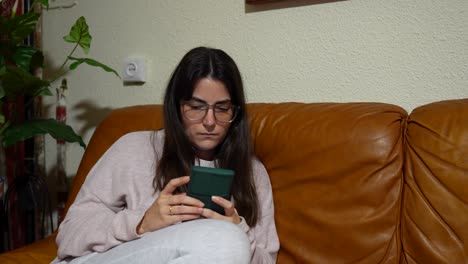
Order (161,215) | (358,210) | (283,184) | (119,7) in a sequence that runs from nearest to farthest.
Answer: (161,215)
(358,210)
(283,184)
(119,7)

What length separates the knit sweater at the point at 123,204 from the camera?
0.88 meters

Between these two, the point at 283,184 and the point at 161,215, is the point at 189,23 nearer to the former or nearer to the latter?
the point at 283,184

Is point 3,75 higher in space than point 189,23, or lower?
lower

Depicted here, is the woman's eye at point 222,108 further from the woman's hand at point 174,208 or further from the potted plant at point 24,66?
the potted plant at point 24,66

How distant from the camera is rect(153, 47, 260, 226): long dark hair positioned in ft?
3.22

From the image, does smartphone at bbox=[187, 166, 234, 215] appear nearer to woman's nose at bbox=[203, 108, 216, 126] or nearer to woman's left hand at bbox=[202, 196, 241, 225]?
woman's left hand at bbox=[202, 196, 241, 225]

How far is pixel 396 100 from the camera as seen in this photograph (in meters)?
1.19

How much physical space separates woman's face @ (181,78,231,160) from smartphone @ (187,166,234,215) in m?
0.19

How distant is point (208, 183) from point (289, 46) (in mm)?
683

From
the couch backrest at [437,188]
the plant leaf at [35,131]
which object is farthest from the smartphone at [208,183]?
the plant leaf at [35,131]

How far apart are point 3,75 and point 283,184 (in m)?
0.96

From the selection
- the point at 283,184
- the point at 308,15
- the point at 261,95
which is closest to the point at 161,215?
the point at 283,184

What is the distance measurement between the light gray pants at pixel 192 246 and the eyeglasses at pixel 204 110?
0.97 feet

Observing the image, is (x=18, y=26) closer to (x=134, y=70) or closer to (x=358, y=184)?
(x=134, y=70)
